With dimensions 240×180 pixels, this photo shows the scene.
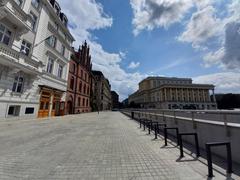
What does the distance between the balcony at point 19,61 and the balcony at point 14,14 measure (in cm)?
248

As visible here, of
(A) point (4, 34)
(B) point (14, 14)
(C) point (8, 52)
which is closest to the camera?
(C) point (8, 52)

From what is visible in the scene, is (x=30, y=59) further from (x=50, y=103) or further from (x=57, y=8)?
(x=57, y=8)

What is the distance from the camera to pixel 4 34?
39.9ft

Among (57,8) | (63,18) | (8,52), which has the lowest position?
(8,52)

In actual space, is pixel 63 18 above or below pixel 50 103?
above

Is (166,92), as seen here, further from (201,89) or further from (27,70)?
(27,70)

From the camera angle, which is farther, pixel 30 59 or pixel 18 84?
pixel 30 59

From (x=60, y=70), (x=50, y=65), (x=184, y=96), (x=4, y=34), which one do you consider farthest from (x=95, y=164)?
(x=184, y=96)

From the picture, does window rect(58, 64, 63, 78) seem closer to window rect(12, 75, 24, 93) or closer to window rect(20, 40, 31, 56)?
window rect(20, 40, 31, 56)

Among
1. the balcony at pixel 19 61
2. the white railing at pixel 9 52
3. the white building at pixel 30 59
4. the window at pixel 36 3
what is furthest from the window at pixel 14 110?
the window at pixel 36 3

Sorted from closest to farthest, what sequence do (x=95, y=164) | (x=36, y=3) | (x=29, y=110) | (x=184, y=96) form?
(x=95, y=164) → (x=29, y=110) → (x=36, y=3) → (x=184, y=96)

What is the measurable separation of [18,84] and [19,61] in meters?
2.64

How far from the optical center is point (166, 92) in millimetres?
83438

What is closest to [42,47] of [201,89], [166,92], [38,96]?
[38,96]
